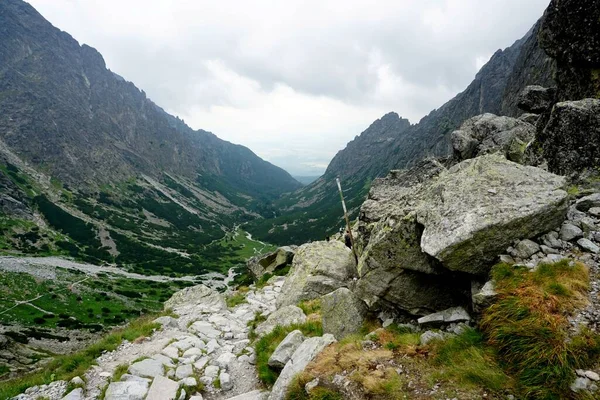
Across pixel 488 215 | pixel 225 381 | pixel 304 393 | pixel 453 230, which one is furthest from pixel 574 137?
pixel 225 381

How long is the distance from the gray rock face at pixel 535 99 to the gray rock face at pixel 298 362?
2707cm

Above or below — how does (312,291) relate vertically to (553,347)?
below

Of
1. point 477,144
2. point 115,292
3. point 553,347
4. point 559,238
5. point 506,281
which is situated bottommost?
point 115,292

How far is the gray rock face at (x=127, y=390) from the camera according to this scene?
976 cm

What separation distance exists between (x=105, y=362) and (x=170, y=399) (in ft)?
14.6

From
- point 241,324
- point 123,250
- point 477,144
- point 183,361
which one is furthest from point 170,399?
point 123,250

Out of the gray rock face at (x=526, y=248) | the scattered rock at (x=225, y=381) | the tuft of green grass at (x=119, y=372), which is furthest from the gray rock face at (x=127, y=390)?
the gray rock face at (x=526, y=248)

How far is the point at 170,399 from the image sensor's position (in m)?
9.79

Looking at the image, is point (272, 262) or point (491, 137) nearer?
point (491, 137)

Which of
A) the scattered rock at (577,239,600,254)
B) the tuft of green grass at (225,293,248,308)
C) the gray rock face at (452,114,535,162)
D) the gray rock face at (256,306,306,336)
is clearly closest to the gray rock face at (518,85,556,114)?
the gray rock face at (452,114,535,162)

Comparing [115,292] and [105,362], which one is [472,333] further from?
[115,292]

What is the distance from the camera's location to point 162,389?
33.5ft

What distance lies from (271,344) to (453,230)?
26.3 ft

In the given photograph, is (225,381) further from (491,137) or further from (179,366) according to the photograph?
(491,137)
